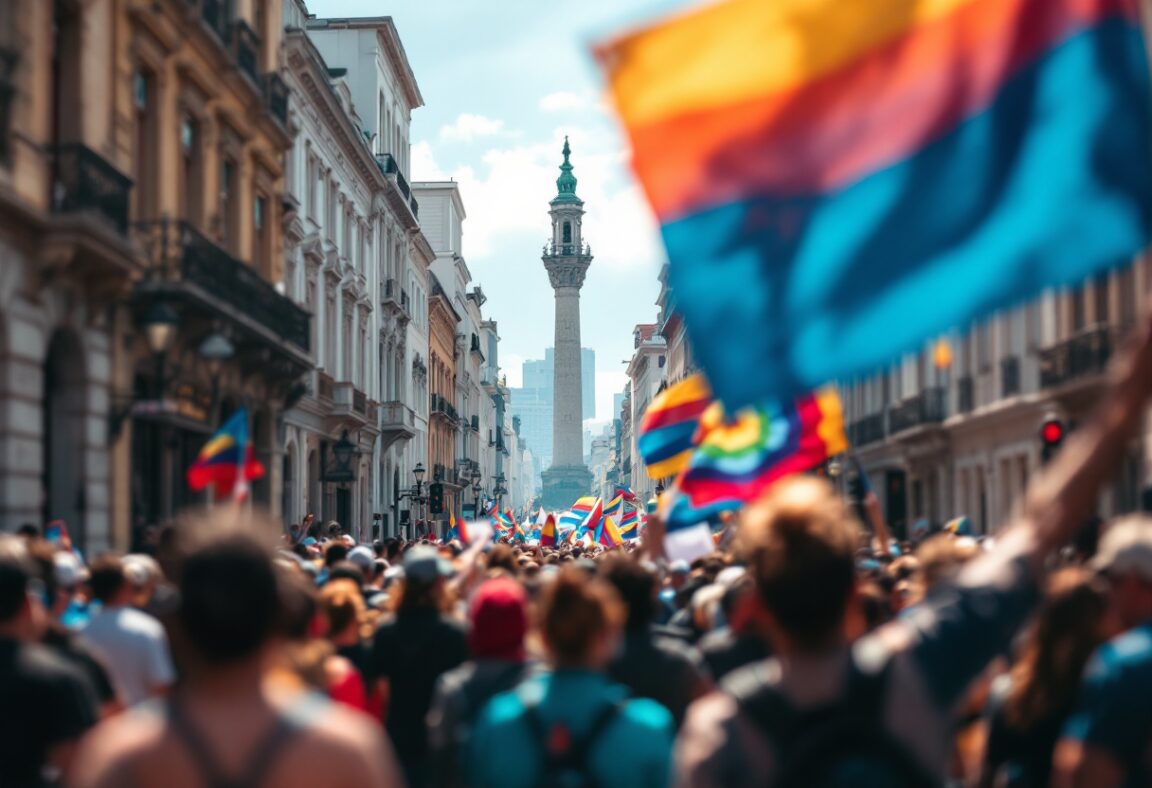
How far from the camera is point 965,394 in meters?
37.7

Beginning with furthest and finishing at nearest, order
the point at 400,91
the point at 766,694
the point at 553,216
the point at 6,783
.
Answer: the point at 553,216
the point at 400,91
the point at 6,783
the point at 766,694

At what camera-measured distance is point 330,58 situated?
51844mm

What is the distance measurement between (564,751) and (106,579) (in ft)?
12.6

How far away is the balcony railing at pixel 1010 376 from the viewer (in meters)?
32.6

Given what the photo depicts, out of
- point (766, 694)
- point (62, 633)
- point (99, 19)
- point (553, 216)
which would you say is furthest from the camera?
point (553, 216)

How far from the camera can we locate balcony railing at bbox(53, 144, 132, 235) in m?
19.0

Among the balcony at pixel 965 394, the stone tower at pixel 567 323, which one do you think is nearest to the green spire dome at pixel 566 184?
the stone tower at pixel 567 323

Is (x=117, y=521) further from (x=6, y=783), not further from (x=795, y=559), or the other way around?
(x=795, y=559)

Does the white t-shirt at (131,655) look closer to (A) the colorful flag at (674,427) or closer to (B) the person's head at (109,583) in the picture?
(B) the person's head at (109,583)

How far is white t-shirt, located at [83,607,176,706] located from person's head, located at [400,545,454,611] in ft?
3.86

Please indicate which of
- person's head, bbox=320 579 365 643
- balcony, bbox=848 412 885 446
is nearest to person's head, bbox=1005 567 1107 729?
person's head, bbox=320 579 365 643

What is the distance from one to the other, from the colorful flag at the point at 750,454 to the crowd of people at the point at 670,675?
4983 millimetres

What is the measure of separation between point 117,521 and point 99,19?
6114 millimetres

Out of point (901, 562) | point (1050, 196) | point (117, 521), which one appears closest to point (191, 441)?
point (117, 521)
